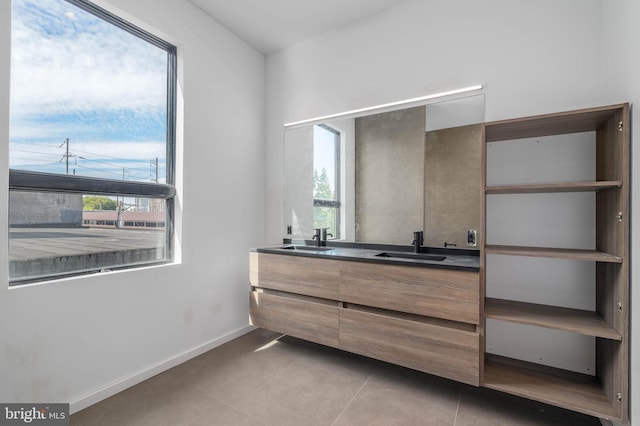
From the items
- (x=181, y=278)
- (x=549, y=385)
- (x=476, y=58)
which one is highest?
(x=476, y=58)

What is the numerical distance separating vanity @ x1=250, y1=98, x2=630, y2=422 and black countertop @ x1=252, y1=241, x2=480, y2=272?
0.04 feet

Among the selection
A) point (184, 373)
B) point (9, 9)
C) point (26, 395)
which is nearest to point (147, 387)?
point (184, 373)

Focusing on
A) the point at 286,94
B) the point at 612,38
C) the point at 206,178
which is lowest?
the point at 206,178

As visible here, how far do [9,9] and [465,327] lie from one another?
3.10 m

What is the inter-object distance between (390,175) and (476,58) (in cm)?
104

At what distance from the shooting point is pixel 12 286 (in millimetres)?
1702

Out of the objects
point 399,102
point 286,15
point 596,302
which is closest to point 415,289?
point 596,302

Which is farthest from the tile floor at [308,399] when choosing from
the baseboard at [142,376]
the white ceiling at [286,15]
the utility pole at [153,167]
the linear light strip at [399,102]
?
the white ceiling at [286,15]

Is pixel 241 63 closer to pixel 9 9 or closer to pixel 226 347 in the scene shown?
pixel 9 9

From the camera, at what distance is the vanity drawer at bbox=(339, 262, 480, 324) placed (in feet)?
5.92

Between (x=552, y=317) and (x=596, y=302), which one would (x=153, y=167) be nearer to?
(x=552, y=317)

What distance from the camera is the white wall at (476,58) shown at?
187cm

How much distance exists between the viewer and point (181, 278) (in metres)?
2.52

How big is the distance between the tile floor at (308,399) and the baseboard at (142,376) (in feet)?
0.14
